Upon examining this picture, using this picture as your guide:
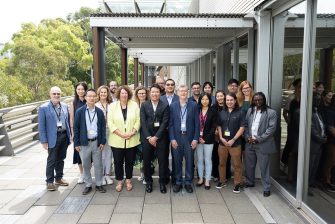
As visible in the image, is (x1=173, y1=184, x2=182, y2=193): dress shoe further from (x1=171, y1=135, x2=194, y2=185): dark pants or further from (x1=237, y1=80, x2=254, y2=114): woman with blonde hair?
(x1=237, y1=80, x2=254, y2=114): woman with blonde hair

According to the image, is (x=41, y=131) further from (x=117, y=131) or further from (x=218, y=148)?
(x=218, y=148)

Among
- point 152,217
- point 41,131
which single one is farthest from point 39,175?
point 152,217

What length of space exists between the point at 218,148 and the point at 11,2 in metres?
46.2

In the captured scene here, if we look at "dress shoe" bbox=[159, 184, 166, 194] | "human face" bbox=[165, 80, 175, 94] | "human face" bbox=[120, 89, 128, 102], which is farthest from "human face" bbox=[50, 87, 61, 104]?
"dress shoe" bbox=[159, 184, 166, 194]

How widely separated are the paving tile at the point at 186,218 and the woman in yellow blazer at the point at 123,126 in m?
1.33

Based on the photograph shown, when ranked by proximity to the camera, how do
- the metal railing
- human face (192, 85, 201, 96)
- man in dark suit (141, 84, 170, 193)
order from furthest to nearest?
the metal railing
human face (192, 85, 201, 96)
man in dark suit (141, 84, 170, 193)

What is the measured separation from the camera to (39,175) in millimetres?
6480

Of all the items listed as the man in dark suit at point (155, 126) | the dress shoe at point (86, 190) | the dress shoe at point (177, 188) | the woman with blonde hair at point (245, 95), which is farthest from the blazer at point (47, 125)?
the woman with blonde hair at point (245, 95)

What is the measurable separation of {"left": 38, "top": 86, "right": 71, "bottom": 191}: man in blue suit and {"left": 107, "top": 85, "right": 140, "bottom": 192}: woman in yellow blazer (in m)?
0.79

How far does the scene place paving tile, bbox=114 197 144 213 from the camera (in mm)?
4789

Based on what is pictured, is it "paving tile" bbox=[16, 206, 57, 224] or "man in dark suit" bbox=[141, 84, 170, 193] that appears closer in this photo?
"paving tile" bbox=[16, 206, 57, 224]

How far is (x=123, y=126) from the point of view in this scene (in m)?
5.39

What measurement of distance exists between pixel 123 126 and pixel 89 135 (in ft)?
1.77

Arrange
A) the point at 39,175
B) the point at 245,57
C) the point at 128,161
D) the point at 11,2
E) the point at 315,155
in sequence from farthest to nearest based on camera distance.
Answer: the point at 11,2 < the point at 245,57 < the point at 39,175 < the point at 128,161 < the point at 315,155
